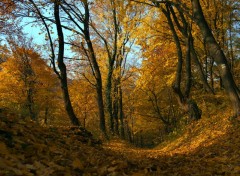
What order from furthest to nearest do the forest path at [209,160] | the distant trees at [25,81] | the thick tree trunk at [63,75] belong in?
1. the distant trees at [25,81]
2. the thick tree trunk at [63,75]
3. the forest path at [209,160]

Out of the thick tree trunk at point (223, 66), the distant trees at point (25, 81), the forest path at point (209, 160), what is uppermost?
the distant trees at point (25, 81)

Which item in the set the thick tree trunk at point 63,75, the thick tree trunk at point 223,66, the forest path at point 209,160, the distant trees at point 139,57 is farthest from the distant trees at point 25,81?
the forest path at point 209,160

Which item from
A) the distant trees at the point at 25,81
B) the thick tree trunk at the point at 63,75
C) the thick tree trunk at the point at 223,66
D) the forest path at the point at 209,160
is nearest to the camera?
the forest path at the point at 209,160

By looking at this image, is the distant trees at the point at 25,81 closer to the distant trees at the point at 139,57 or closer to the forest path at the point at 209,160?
the distant trees at the point at 139,57

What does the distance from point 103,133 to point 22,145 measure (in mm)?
13362

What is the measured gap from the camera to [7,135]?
191 inches

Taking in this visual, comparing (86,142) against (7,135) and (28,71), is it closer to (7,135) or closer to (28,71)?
(7,135)

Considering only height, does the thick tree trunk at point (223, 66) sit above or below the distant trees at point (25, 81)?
below

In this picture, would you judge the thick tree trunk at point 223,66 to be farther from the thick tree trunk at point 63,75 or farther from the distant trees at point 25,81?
the distant trees at point 25,81

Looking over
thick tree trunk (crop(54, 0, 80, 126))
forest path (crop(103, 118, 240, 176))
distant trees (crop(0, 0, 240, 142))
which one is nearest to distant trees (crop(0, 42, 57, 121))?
distant trees (crop(0, 0, 240, 142))

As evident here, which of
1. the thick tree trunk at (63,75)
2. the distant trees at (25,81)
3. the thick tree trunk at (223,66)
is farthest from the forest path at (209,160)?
the distant trees at (25,81)

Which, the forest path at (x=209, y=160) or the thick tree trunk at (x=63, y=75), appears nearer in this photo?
Result: the forest path at (x=209, y=160)

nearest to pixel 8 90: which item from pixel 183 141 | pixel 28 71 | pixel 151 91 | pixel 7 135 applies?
pixel 28 71

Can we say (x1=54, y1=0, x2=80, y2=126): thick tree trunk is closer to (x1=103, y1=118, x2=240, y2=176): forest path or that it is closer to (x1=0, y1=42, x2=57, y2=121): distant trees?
(x1=103, y1=118, x2=240, y2=176): forest path
